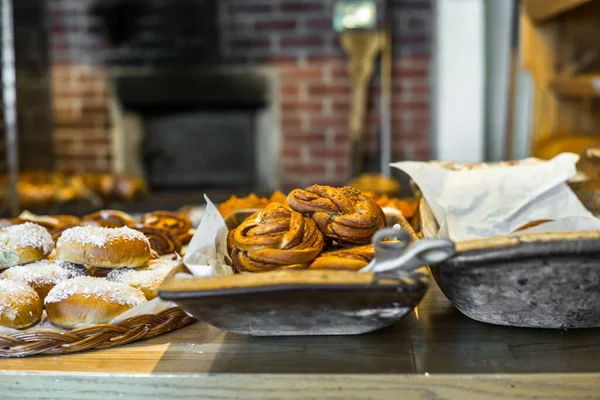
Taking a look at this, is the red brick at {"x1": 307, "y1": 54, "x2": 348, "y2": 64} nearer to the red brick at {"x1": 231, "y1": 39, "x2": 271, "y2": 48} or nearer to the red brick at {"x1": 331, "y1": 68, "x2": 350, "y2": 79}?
the red brick at {"x1": 331, "y1": 68, "x2": 350, "y2": 79}

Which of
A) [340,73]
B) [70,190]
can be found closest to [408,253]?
[70,190]

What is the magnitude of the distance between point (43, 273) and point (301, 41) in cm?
287

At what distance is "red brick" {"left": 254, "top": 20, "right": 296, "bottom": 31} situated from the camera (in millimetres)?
3775

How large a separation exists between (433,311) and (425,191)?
1.13ft

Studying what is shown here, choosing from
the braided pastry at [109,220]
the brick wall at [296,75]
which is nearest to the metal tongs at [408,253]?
the braided pastry at [109,220]

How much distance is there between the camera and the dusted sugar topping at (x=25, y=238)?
1180 mm

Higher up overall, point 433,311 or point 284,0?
point 284,0

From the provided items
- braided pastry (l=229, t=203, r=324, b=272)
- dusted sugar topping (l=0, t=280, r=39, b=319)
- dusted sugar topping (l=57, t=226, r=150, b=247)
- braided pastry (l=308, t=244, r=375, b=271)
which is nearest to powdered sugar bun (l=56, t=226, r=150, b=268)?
dusted sugar topping (l=57, t=226, r=150, b=247)

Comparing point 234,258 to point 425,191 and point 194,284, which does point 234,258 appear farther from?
point 425,191

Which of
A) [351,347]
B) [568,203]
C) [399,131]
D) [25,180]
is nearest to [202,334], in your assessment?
[351,347]

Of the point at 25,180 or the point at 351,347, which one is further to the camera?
the point at 25,180

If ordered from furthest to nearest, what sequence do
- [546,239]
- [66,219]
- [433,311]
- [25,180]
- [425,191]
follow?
[25,180]
[66,219]
[425,191]
[433,311]
[546,239]

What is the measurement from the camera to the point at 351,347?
0.94 m

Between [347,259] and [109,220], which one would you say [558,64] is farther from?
[347,259]
